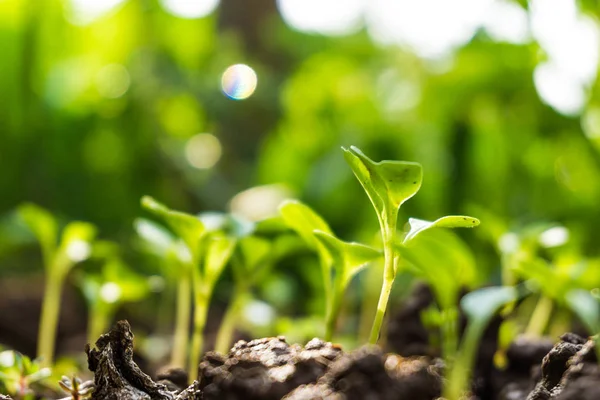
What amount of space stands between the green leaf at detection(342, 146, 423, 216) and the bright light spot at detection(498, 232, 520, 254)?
1.21 feet

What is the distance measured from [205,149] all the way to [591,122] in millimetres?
1664

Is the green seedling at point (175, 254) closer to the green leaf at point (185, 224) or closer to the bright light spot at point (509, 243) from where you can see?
the green leaf at point (185, 224)

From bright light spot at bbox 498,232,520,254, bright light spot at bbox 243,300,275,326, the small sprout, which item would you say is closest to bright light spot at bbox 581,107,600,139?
bright light spot at bbox 498,232,520,254

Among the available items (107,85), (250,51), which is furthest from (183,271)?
(250,51)

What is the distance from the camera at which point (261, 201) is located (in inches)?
68.2

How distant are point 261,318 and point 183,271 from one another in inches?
7.6

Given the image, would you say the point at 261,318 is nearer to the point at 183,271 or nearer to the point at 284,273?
the point at 183,271

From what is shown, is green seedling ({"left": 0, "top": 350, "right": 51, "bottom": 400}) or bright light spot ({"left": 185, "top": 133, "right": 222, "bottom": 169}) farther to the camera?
bright light spot ({"left": 185, "top": 133, "right": 222, "bottom": 169})

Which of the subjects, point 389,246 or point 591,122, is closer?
point 389,246

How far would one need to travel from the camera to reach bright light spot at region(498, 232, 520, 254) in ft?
2.53

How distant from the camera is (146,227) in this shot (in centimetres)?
71

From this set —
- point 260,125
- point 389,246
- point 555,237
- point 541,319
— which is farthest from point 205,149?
point 389,246

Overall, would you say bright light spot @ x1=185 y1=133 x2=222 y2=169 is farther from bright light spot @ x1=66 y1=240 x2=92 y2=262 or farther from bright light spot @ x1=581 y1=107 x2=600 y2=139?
bright light spot @ x1=66 y1=240 x2=92 y2=262

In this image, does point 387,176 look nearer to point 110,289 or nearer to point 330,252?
point 330,252
